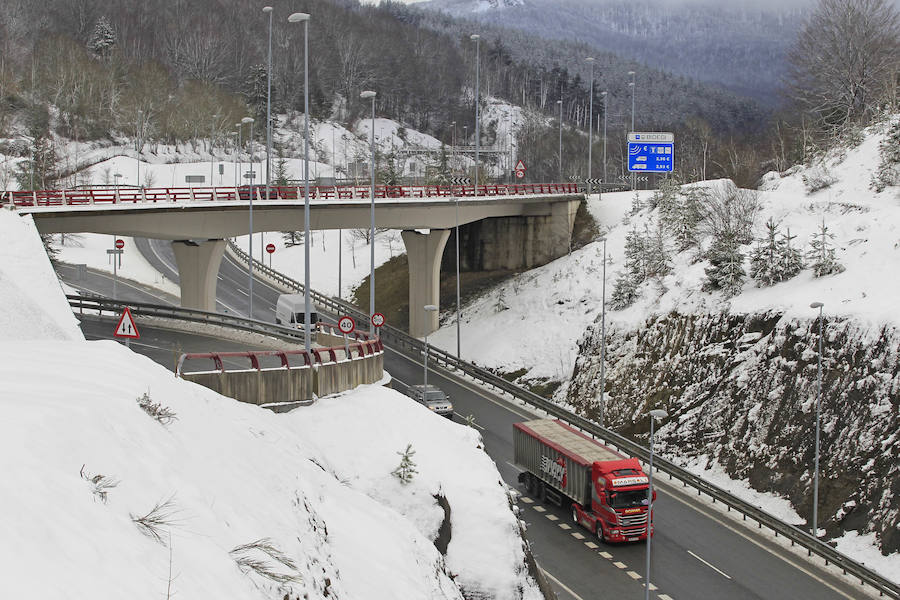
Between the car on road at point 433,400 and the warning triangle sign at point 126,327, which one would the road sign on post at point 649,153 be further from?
the warning triangle sign at point 126,327

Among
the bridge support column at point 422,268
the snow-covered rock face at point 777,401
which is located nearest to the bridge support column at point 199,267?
the bridge support column at point 422,268

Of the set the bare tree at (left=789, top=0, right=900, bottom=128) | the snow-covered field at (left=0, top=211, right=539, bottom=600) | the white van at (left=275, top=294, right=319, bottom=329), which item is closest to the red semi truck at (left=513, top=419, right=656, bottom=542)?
the snow-covered field at (left=0, top=211, right=539, bottom=600)

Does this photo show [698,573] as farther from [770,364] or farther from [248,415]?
[248,415]

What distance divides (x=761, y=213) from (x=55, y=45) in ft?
319

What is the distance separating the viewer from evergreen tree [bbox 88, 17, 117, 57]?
421 feet

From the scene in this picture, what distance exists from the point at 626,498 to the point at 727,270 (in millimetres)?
19838

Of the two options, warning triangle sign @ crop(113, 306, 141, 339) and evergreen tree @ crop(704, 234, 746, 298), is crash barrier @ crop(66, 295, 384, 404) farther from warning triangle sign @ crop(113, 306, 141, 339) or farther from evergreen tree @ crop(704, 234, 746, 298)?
evergreen tree @ crop(704, 234, 746, 298)

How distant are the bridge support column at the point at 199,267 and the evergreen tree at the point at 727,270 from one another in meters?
25.6

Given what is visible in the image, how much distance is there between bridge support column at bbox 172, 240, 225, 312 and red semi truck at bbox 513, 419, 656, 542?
21.6 metres

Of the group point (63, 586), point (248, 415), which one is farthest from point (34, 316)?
point (63, 586)

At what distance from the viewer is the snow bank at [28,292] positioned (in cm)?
1719

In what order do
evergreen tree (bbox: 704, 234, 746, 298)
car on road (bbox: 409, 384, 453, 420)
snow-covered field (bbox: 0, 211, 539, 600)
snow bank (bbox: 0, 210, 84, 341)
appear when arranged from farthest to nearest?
evergreen tree (bbox: 704, 234, 746, 298), car on road (bbox: 409, 384, 453, 420), snow bank (bbox: 0, 210, 84, 341), snow-covered field (bbox: 0, 211, 539, 600)

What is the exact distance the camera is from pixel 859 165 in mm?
57344

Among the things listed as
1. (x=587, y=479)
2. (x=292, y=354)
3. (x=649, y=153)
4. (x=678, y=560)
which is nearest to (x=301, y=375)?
(x=292, y=354)
